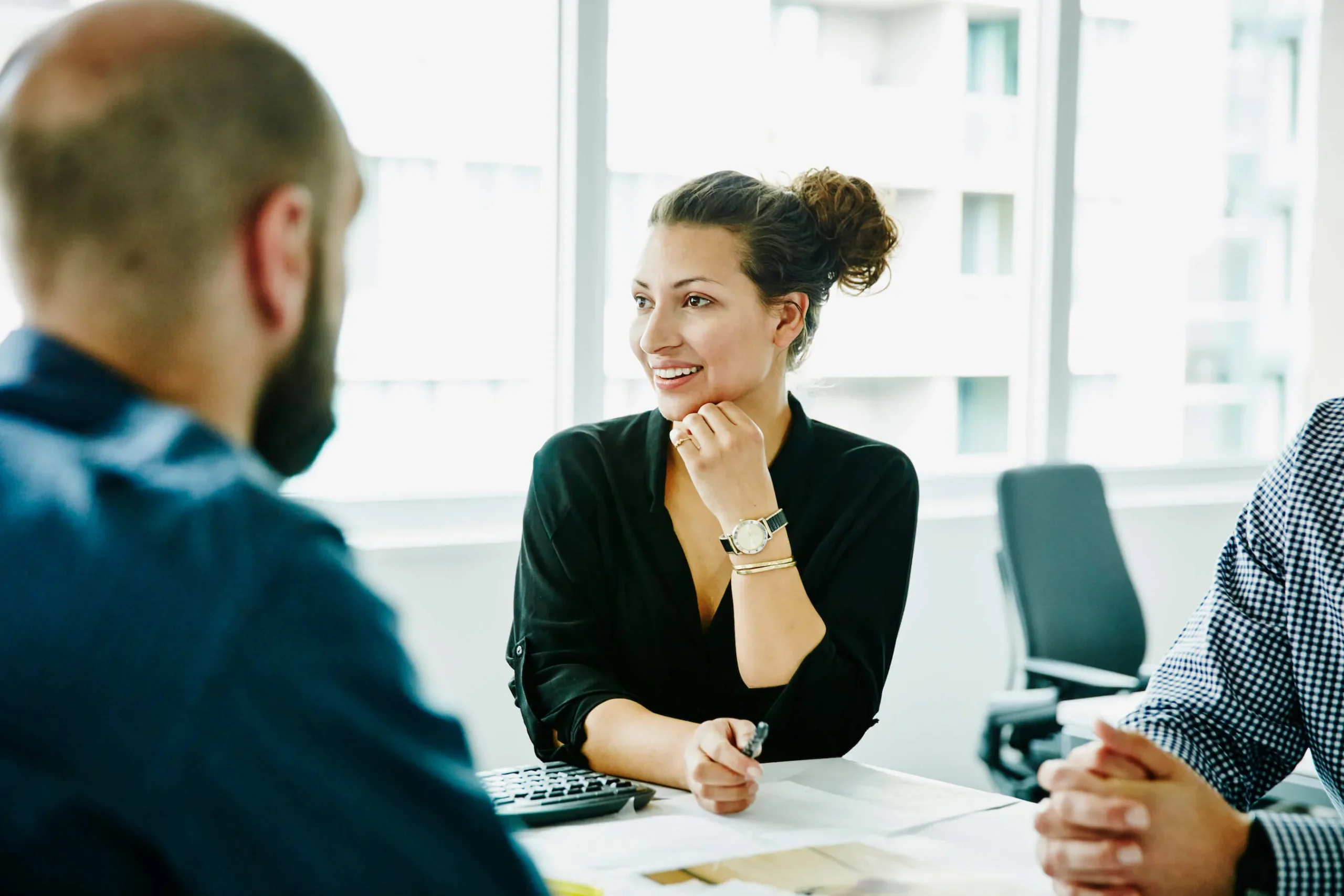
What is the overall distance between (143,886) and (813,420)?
156cm

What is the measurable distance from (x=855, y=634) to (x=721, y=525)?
241 millimetres

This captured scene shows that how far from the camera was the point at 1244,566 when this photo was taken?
1.45 meters

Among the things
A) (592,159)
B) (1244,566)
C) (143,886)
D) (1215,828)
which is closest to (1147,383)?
(592,159)

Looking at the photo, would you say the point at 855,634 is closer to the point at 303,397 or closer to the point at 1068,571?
the point at 303,397

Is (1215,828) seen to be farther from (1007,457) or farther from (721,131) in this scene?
(1007,457)

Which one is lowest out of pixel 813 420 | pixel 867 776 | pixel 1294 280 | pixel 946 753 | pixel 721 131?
pixel 946 753

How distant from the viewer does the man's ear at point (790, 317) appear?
1948 millimetres

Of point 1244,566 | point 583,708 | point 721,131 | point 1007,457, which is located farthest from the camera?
point 1007,457

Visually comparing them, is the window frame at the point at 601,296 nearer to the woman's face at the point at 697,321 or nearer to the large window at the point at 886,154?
the large window at the point at 886,154

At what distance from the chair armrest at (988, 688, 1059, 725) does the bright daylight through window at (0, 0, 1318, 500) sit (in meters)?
0.85

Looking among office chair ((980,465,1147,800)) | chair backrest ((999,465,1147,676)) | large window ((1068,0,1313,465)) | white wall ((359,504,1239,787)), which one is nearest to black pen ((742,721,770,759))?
white wall ((359,504,1239,787))

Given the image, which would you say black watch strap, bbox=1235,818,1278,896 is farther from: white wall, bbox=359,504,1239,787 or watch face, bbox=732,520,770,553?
white wall, bbox=359,504,1239,787

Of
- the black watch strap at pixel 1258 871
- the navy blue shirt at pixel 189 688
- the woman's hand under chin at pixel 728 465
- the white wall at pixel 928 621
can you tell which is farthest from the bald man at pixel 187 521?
the white wall at pixel 928 621

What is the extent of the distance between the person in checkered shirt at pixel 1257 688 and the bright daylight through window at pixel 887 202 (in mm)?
899
